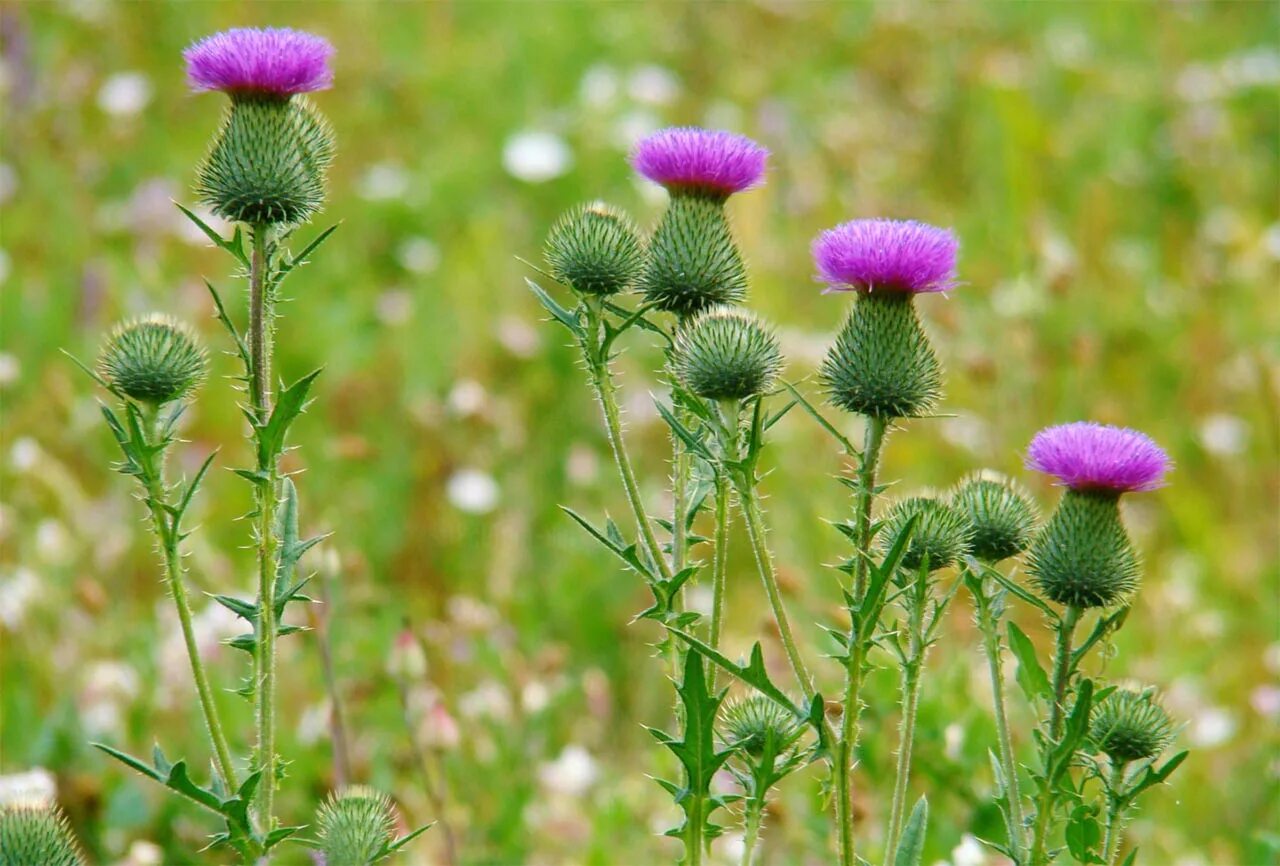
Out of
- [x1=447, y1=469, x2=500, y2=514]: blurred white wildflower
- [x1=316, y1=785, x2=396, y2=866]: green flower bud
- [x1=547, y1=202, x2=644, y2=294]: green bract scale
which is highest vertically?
[x1=447, y1=469, x2=500, y2=514]: blurred white wildflower

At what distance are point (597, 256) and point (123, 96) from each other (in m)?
5.43

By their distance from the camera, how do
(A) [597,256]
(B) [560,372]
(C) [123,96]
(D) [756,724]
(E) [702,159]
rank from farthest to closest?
(C) [123,96], (B) [560,372], (E) [702,159], (A) [597,256], (D) [756,724]

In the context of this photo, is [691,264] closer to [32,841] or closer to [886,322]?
[886,322]

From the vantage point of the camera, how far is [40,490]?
15.8 feet

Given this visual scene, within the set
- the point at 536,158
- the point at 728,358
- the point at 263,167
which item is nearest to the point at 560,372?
the point at 536,158

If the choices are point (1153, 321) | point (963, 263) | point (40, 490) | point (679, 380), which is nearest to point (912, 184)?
point (963, 263)

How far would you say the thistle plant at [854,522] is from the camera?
6.47 ft

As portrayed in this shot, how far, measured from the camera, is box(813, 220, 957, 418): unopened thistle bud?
2.17 m

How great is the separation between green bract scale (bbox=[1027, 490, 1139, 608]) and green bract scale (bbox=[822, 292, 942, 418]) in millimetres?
273

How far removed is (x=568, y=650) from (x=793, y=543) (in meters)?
0.96

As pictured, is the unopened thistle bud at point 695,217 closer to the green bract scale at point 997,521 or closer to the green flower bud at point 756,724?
the green bract scale at point 997,521

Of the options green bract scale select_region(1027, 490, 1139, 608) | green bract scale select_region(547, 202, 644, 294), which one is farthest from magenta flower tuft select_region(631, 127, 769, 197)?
green bract scale select_region(1027, 490, 1139, 608)

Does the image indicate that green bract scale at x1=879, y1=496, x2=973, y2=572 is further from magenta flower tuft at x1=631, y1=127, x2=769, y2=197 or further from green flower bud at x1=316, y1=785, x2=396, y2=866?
green flower bud at x1=316, y1=785, x2=396, y2=866

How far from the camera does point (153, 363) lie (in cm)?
212
